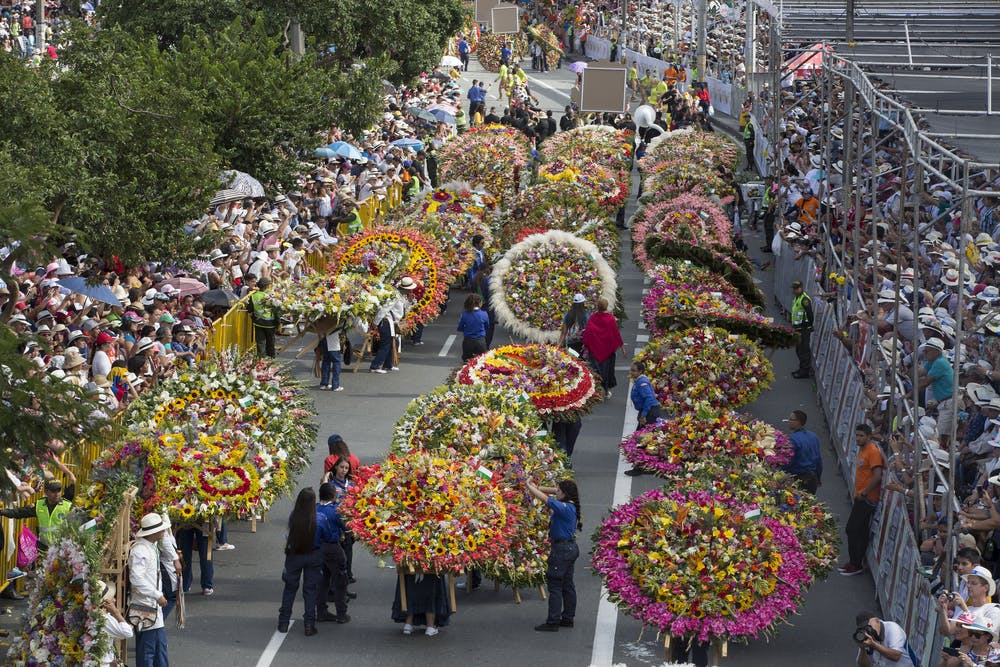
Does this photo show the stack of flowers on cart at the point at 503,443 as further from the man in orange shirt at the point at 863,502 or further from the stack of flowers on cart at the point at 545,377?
the man in orange shirt at the point at 863,502

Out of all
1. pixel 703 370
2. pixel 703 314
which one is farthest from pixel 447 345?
pixel 703 370

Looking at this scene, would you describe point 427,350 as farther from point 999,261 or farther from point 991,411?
point 991,411

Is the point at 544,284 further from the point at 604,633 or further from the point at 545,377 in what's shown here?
the point at 604,633

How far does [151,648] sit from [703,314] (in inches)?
435

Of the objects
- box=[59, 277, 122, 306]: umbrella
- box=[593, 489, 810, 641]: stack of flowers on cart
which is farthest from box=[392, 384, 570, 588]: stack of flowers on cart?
box=[59, 277, 122, 306]: umbrella

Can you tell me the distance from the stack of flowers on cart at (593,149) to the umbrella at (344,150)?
162 inches

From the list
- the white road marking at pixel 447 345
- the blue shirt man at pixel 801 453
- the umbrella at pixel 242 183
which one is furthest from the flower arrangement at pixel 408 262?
the blue shirt man at pixel 801 453

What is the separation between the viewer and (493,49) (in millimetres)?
68312

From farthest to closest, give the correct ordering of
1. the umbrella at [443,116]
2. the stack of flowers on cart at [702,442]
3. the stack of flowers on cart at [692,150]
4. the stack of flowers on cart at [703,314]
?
the umbrella at [443,116]
the stack of flowers on cart at [692,150]
the stack of flowers on cart at [703,314]
the stack of flowers on cart at [702,442]

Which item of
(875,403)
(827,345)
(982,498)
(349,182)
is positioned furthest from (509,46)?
(982,498)

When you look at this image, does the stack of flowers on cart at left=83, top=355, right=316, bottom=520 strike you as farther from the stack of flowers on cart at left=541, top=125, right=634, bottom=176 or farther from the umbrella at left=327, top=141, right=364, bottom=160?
the umbrella at left=327, top=141, right=364, bottom=160

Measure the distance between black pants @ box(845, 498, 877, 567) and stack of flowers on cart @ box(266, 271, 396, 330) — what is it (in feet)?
29.2

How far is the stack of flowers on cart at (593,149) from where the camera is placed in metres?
35.6

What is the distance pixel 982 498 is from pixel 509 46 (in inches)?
2248
